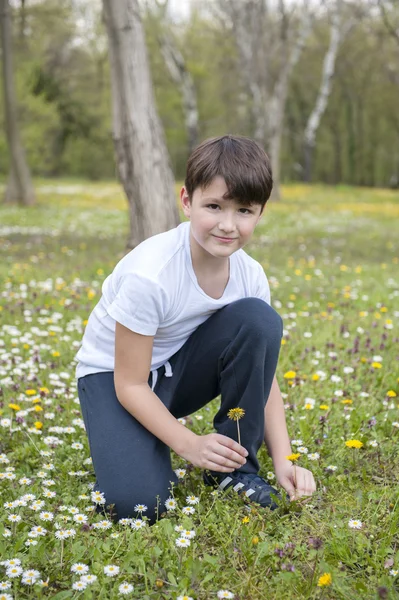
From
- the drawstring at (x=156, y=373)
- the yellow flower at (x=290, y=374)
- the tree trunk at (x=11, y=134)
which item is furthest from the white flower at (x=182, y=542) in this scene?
the tree trunk at (x=11, y=134)

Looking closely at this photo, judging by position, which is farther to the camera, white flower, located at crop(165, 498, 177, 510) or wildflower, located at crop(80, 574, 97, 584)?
white flower, located at crop(165, 498, 177, 510)

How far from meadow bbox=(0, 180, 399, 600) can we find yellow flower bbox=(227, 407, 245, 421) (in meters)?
0.33

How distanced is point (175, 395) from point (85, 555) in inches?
31.8

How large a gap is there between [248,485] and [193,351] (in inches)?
23.1

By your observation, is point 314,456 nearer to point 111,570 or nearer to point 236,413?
point 236,413

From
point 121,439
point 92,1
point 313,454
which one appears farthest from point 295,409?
point 92,1

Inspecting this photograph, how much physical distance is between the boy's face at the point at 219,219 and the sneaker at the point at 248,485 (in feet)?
3.03

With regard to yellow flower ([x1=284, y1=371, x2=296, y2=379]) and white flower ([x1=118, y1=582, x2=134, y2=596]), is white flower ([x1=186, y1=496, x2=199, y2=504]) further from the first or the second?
yellow flower ([x1=284, y1=371, x2=296, y2=379])

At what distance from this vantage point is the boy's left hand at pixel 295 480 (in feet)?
8.47

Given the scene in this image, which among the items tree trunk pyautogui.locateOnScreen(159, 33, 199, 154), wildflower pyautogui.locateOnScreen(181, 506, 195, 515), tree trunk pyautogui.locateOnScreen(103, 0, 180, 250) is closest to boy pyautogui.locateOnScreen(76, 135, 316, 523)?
wildflower pyautogui.locateOnScreen(181, 506, 195, 515)

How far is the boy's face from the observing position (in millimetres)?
2436

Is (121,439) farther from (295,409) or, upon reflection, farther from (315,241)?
(315,241)

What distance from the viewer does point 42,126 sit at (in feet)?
81.8

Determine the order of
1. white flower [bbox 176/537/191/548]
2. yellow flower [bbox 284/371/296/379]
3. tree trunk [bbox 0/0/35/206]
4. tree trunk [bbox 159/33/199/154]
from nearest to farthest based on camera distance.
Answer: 1. white flower [bbox 176/537/191/548]
2. yellow flower [bbox 284/371/296/379]
3. tree trunk [bbox 0/0/35/206]
4. tree trunk [bbox 159/33/199/154]
